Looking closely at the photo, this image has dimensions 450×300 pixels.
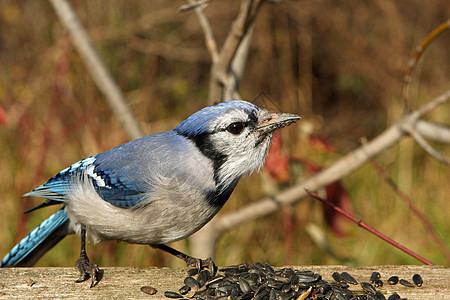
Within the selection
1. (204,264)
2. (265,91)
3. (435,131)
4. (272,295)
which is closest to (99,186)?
(204,264)

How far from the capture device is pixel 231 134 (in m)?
2.45

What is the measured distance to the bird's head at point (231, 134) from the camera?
2.41m

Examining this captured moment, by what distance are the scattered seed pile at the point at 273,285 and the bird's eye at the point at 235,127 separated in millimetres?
571

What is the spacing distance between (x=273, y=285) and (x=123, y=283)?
1.99 feet

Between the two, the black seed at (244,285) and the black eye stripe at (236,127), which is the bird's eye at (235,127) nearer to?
the black eye stripe at (236,127)

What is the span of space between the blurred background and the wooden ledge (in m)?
1.70

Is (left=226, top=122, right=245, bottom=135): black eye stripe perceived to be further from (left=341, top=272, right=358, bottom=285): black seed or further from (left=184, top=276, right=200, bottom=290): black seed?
(left=341, top=272, right=358, bottom=285): black seed

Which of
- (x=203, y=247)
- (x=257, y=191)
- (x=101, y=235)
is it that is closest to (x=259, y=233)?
(x=257, y=191)

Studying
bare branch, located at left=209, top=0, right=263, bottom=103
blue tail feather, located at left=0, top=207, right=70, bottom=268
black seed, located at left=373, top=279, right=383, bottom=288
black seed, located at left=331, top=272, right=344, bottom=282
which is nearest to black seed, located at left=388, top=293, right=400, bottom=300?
black seed, located at left=373, top=279, right=383, bottom=288

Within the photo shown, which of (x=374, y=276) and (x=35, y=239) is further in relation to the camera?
(x=35, y=239)

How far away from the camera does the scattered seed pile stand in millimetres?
2205

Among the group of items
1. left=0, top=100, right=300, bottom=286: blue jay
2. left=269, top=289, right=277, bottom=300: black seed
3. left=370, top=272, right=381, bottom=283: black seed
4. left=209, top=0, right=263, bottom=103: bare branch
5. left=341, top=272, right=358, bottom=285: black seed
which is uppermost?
left=209, top=0, right=263, bottom=103: bare branch

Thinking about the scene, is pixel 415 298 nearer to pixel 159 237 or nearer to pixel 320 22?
pixel 159 237

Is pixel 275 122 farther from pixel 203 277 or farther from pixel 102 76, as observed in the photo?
pixel 102 76
